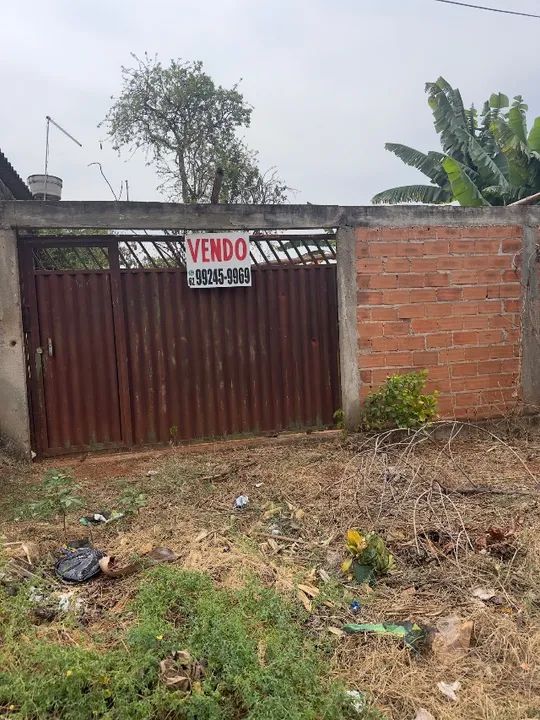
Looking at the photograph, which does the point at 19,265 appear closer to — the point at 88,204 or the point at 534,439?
the point at 88,204

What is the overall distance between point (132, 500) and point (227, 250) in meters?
2.45

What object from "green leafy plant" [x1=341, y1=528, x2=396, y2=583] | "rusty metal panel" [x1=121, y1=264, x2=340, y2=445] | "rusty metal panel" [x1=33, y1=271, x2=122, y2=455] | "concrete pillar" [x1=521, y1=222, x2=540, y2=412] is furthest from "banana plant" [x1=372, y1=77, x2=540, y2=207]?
"green leafy plant" [x1=341, y1=528, x2=396, y2=583]

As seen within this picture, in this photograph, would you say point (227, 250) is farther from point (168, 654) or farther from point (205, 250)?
point (168, 654)

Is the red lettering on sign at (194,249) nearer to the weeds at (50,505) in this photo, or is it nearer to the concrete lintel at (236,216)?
the concrete lintel at (236,216)

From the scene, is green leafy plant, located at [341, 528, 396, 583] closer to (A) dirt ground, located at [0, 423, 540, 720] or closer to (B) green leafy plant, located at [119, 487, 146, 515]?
(A) dirt ground, located at [0, 423, 540, 720]

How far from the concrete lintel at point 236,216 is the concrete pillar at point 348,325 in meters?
0.21

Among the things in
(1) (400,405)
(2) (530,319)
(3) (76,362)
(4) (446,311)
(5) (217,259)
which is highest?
(5) (217,259)

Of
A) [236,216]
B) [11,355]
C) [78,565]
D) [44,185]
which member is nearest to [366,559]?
[78,565]

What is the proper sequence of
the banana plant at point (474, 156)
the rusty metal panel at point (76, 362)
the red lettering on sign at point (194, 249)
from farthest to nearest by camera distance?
1. the banana plant at point (474, 156)
2. the red lettering on sign at point (194, 249)
3. the rusty metal panel at point (76, 362)

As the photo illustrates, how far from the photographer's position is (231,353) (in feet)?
17.1

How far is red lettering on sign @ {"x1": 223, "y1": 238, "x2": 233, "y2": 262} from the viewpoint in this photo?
5.04m

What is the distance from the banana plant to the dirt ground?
704 centimetres

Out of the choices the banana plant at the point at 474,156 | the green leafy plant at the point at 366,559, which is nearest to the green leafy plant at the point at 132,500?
the green leafy plant at the point at 366,559

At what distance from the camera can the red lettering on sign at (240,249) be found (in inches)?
199
